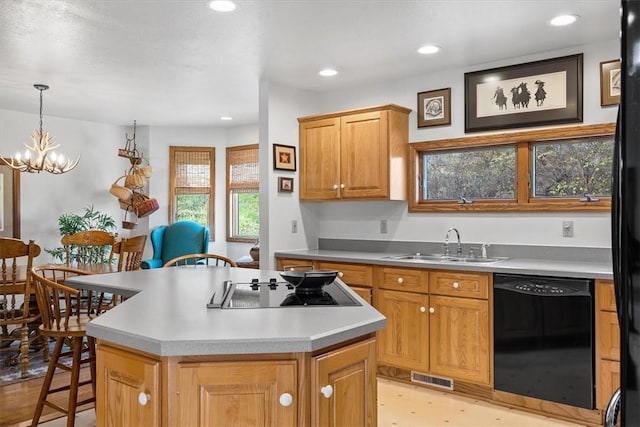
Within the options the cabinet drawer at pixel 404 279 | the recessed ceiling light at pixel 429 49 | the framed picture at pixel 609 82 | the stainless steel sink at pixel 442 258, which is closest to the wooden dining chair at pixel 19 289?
the cabinet drawer at pixel 404 279

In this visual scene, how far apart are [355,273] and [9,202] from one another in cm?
438

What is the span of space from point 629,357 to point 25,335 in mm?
4248

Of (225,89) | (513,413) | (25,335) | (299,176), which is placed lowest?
(513,413)

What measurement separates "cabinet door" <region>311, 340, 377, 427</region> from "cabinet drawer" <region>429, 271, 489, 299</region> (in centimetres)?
192

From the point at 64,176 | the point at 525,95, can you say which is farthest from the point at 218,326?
the point at 64,176

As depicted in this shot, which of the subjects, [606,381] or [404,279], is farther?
[404,279]

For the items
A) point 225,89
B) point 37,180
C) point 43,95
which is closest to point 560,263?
point 225,89

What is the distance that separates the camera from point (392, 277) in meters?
3.83

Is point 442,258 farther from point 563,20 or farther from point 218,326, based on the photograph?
point 218,326

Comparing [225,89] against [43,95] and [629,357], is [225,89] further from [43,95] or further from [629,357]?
[629,357]

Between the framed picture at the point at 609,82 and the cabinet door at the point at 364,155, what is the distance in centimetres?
156

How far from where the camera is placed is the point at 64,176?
6465 millimetres

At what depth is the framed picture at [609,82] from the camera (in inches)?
135

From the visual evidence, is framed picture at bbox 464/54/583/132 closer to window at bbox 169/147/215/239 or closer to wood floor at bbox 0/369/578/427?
wood floor at bbox 0/369/578/427
